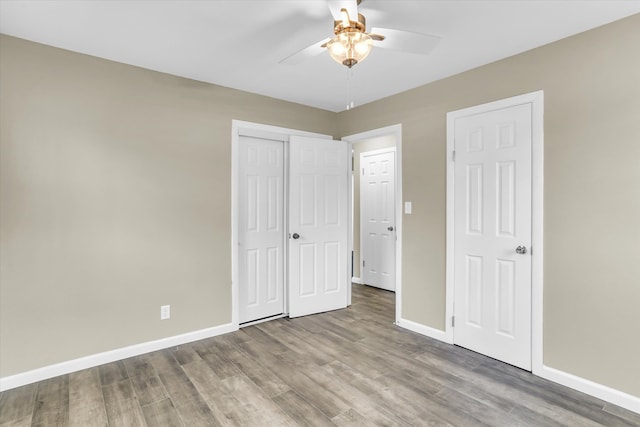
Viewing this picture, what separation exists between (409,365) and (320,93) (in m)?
2.72

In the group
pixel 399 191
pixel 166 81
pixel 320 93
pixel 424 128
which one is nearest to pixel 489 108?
pixel 424 128

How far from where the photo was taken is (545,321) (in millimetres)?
2467

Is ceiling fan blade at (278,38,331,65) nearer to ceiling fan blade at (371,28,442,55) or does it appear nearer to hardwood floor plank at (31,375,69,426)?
ceiling fan blade at (371,28,442,55)

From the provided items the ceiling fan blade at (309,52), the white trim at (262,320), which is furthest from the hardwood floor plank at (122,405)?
the ceiling fan blade at (309,52)

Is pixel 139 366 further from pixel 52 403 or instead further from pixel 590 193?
pixel 590 193

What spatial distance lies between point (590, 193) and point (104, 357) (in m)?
3.81

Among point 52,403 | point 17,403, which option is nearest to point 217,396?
point 52,403

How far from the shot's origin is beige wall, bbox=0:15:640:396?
218 cm

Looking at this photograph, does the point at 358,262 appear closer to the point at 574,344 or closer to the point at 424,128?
the point at 424,128

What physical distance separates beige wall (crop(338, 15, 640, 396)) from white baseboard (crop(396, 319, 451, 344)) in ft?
2.79

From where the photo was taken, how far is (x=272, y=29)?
226cm

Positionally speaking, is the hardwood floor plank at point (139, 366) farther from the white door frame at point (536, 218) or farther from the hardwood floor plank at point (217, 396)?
the white door frame at point (536, 218)

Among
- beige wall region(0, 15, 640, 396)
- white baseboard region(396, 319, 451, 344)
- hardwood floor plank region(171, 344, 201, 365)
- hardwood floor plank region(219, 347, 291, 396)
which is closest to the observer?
beige wall region(0, 15, 640, 396)

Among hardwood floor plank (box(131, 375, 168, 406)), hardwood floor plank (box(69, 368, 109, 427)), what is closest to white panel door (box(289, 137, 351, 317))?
hardwood floor plank (box(131, 375, 168, 406))
